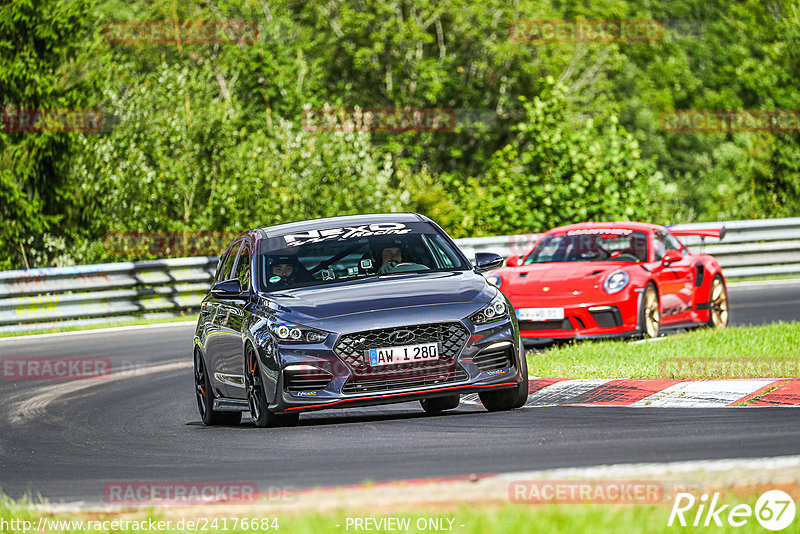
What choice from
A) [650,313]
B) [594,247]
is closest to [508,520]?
[650,313]

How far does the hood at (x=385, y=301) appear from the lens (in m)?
9.20

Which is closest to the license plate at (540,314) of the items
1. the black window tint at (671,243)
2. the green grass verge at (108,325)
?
the black window tint at (671,243)

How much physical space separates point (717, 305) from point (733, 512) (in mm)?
12211

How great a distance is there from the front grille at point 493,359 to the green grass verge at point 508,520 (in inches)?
144

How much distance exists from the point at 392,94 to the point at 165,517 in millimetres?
43789

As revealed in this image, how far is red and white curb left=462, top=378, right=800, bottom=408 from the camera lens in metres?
9.80

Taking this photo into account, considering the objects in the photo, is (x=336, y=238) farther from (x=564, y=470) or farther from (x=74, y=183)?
(x=74, y=183)

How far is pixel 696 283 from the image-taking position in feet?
54.7

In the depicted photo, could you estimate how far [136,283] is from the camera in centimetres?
2284

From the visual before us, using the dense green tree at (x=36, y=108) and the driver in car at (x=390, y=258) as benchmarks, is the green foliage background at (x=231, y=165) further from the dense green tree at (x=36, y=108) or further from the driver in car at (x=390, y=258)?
the driver in car at (x=390, y=258)

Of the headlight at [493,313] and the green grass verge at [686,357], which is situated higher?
the headlight at [493,313]

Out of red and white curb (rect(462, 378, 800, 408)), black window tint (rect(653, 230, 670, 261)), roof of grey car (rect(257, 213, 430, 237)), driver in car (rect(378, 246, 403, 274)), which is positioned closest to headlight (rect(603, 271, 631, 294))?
black window tint (rect(653, 230, 670, 261))

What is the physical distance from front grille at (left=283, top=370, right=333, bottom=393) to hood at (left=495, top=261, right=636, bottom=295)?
645 centimetres

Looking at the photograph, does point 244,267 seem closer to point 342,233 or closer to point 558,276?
point 342,233
